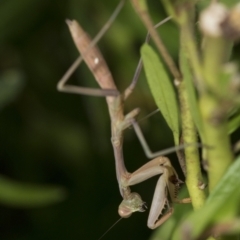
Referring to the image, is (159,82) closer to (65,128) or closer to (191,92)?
(191,92)

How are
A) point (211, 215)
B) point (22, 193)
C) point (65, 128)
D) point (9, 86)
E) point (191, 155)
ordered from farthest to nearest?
point (65, 128) < point (9, 86) < point (22, 193) < point (191, 155) < point (211, 215)

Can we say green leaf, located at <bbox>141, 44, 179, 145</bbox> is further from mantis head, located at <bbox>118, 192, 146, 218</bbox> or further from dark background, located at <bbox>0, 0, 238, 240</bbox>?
dark background, located at <bbox>0, 0, 238, 240</bbox>

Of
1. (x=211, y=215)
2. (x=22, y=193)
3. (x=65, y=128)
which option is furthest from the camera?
(x=65, y=128)

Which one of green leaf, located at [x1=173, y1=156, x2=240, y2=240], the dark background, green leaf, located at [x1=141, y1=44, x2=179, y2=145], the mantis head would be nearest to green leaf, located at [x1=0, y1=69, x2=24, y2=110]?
the dark background

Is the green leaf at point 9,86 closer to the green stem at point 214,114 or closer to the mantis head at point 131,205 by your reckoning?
the mantis head at point 131,205

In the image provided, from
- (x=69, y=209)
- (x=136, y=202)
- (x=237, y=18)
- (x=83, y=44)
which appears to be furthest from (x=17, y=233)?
(x=237, y=18)

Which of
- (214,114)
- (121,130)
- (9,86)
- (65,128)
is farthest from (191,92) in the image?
(65,128)

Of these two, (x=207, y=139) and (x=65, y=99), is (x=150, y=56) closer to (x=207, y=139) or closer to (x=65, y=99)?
(x=207, y=139)
